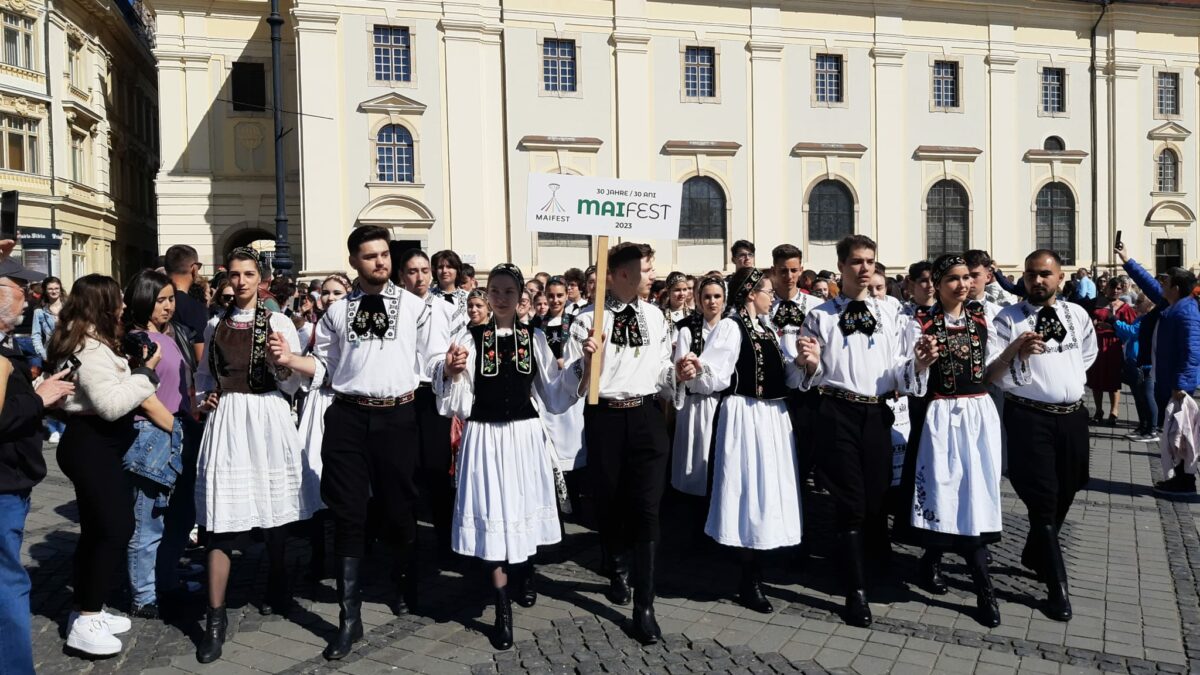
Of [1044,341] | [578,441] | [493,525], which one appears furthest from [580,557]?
[1044,341]

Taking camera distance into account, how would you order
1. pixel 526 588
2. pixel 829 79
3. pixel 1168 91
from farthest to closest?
pixel 1168 91 < pixel 829 79 < pixel 526 588

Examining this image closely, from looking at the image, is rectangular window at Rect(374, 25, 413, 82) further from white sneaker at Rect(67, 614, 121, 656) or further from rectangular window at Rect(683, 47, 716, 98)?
white sneaker at Rect(67, 614, 121, 656)

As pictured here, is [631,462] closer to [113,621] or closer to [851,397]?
[851,397]

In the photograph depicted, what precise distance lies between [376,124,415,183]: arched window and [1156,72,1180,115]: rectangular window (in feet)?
91.3

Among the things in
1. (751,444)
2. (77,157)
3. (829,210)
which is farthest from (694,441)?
(77,157)

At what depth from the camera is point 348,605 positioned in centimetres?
518

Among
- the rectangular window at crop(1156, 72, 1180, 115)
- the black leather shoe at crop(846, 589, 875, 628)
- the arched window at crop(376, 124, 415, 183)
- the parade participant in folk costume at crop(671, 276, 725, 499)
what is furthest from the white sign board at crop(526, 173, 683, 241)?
the rectangular window at crop(1156, 72, 1180, 115)

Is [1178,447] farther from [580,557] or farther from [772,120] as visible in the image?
[772,120]

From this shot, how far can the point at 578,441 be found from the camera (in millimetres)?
7742

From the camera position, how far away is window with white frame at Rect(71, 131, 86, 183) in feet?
111

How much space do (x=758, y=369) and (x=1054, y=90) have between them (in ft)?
112

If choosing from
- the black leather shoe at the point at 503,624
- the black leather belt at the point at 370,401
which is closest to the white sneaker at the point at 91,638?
the black leather belt at the point at 370,401

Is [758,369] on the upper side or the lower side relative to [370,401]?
upper

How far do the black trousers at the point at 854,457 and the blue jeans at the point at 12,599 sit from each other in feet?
13.7
